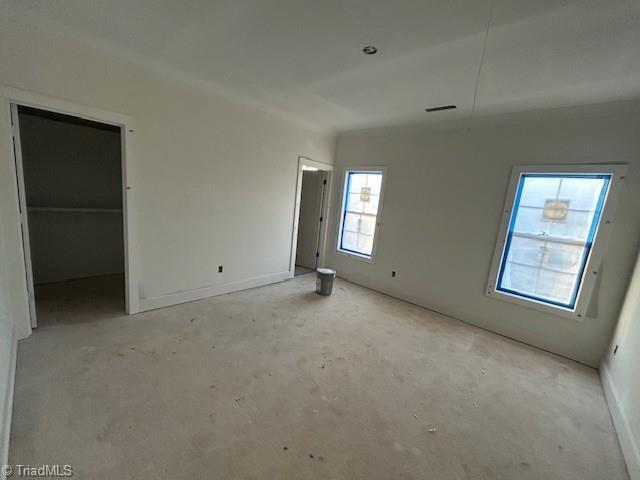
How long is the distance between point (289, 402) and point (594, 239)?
3.31 meters

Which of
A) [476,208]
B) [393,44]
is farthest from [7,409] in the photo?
[476,208]

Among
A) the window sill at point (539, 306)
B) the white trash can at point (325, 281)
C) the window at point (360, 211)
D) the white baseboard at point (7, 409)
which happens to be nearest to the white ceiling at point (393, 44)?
the window at point (360, 211)

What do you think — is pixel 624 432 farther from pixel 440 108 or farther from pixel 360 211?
pixel 360 211

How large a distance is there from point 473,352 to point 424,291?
3.80 feet

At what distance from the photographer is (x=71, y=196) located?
11.9 ft

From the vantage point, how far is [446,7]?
1467 millimetres

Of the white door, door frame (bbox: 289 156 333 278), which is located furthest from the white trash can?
the white door

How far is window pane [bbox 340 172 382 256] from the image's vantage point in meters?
4.41

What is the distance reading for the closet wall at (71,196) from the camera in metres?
3.32

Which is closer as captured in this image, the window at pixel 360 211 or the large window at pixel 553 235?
the large window at pixel 553 235

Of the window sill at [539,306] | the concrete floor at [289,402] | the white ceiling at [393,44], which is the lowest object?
the concrete floor at [289,402]

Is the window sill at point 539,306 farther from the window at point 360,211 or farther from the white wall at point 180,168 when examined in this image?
the white wall at point 180,168

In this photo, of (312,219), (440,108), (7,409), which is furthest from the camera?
(312,219)

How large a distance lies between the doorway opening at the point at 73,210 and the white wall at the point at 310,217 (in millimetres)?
2987
